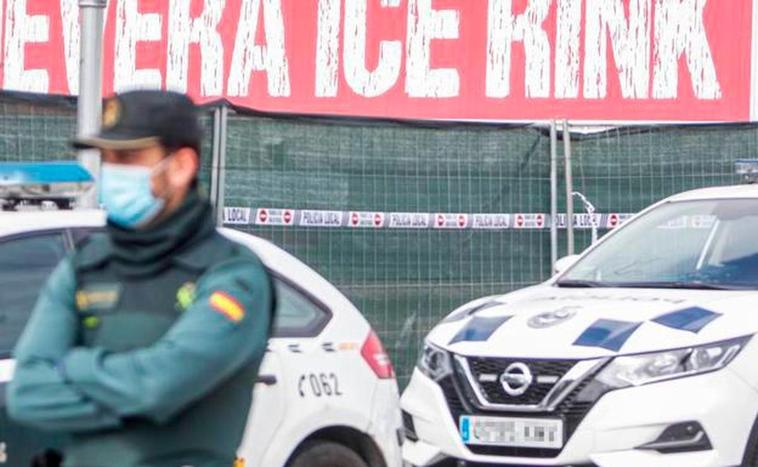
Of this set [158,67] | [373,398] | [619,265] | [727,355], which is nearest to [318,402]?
[373,398]

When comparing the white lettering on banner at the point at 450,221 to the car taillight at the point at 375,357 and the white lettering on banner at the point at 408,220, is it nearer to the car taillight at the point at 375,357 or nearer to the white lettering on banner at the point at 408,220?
the white lettering on banner at the point at 408,220

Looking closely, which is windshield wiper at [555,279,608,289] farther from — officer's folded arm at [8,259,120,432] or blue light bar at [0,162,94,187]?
officer's folded arm at [8,259,120,432]

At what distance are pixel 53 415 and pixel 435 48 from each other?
46.0 ft

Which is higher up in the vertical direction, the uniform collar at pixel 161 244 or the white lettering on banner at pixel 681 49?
the white lettering on banner at pixel 681 49

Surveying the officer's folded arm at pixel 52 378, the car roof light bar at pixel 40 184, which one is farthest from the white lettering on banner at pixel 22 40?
the officer's folded arm at pixel 52 378

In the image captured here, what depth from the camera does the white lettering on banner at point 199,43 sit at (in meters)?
16.9

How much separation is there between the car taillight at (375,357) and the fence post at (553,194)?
17.2 ft

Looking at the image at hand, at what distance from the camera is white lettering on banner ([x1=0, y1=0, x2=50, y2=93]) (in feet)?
55.3

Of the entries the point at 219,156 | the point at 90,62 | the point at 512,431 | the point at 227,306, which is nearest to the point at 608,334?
the point at 512,431

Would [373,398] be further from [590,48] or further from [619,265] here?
[590,48]

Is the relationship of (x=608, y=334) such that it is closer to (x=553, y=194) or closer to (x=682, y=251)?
(x=682, y=251)

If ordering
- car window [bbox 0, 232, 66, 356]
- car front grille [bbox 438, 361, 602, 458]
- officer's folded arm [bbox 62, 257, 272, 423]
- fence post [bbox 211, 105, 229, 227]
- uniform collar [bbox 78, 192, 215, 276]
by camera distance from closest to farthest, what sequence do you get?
officer's folded arm [bbox 62, 257, 272, 423] < uniform collar [bbox 78, 192, 215, 276] < car window [bbox 0, 232, 66, 356] < car front grille [bbox 438, 361, 602, 458] < fence post [bbox 211, 105, 229, 227]

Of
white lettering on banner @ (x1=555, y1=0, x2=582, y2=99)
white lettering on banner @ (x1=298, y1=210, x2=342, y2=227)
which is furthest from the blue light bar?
white lettering on banner @ (x1=555, y1=0, x2=582, y2=99)

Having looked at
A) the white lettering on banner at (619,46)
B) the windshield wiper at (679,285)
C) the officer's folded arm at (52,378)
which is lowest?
the windshield wiper at (679,285)
